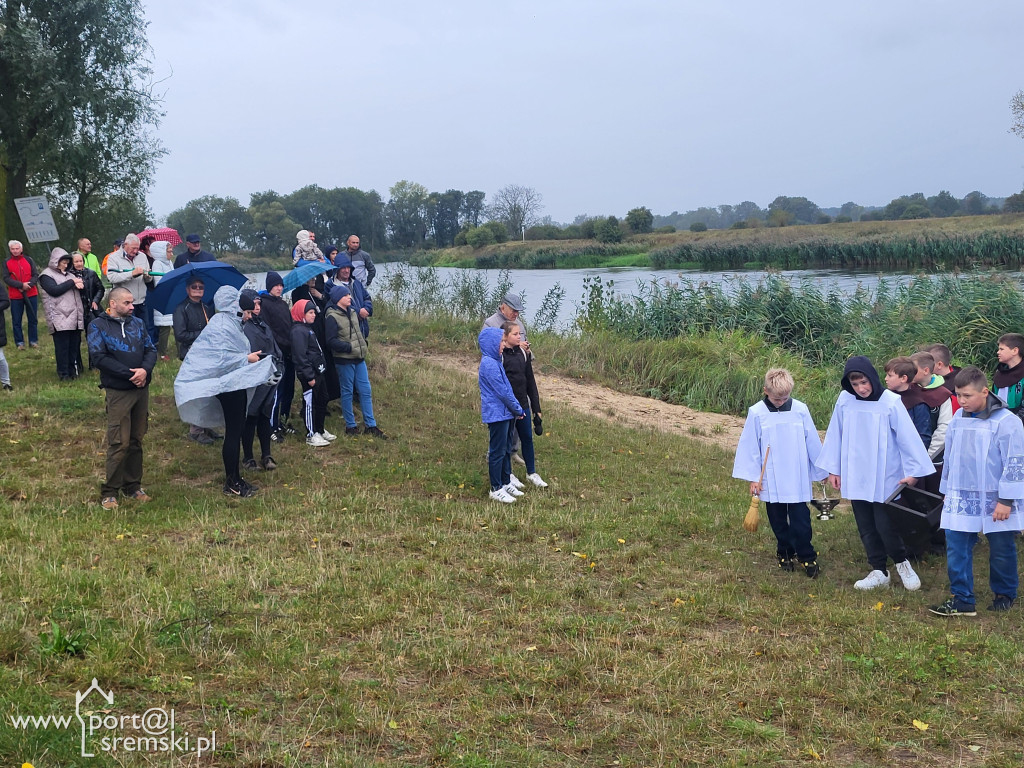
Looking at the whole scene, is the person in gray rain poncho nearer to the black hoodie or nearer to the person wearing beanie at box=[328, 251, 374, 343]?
the person wearing beanie at box=[328, 251, 374, 343]

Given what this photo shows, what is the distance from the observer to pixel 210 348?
8359 millimetres

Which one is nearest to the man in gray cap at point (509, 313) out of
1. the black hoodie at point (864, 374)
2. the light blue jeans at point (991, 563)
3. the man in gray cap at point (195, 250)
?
the black hoodie at point (864, 374)

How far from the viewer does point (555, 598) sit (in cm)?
604

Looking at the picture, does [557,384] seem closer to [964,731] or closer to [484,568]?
[484,568]

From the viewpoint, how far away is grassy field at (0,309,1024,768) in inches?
164

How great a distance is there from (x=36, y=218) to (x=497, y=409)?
10.8 m

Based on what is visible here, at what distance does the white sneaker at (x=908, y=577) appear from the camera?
6664 mm

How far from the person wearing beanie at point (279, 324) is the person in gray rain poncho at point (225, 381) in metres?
1.14

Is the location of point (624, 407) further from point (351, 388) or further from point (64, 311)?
point (64, 311)

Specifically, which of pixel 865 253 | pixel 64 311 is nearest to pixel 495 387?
pixel 64 311

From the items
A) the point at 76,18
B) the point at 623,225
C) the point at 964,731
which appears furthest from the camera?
the point at 623,225

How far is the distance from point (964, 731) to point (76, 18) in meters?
22.7

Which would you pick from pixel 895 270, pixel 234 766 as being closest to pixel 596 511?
pixel 234 766

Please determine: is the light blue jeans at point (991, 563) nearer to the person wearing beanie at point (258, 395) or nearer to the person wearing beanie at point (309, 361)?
the person wearing beanie at point (258, 395)
